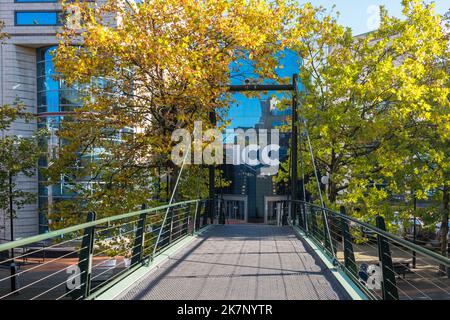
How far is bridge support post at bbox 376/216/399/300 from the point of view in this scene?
407 cm

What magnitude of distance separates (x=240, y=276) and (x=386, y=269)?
80.0 inches

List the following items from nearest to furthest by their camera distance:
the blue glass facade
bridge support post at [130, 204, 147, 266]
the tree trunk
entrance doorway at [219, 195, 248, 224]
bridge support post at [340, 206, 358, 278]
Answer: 1. bridge support post at [340, 206, 358, 278]
2. bridge support post at [130, 204, 147, 266]
3. the tree trunk
4. the blue glass facade
5. entrance doorway at [219, 195, 248, 224]

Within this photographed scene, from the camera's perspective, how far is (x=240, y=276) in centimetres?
549

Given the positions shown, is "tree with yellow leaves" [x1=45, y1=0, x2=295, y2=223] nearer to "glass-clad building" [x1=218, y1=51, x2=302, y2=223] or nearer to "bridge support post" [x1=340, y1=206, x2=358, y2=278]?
"bridge support post" [x1=340, y1=206, x2=358, y2=278]

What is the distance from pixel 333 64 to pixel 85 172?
1019cm

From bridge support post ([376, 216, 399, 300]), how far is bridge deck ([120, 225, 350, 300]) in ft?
1.82

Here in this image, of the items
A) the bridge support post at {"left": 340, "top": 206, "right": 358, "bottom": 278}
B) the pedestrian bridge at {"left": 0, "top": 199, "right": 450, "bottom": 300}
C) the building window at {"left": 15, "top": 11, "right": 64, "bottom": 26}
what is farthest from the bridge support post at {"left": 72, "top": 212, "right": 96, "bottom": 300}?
the building window at {"left": 15, "top": 11, "right": 64, "bottom": 26}

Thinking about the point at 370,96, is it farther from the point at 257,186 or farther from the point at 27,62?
the point at 27,62

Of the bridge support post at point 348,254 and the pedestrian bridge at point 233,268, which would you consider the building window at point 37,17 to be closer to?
the pedestrian bridge at point 233,268

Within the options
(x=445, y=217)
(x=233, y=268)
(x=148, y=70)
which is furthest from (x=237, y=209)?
(x=233, y=268)

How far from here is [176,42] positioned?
33.9 ft

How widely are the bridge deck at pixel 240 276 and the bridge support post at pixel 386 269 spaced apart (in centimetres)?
55
